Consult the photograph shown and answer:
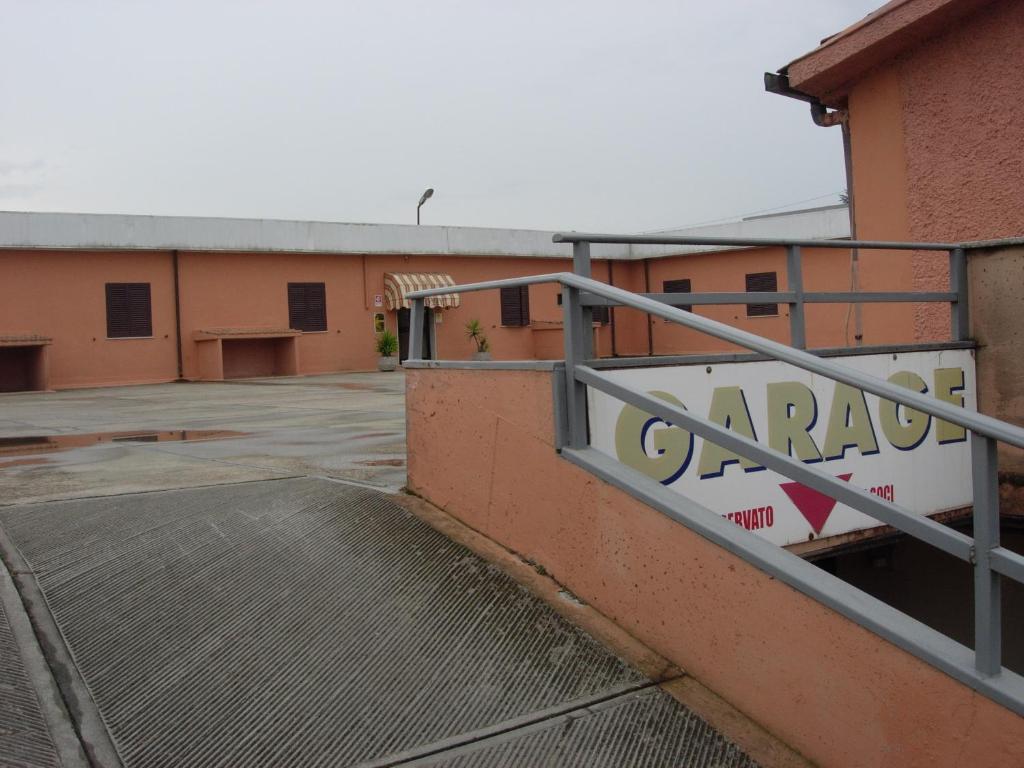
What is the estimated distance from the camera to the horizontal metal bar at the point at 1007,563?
7.88ft

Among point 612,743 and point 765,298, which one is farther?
point 765,298

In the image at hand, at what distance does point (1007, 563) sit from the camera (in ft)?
8.00

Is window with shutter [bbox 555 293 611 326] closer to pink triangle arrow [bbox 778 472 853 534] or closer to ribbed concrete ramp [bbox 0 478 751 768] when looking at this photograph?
pink triangle arrow [bbox 778 472 853 534]

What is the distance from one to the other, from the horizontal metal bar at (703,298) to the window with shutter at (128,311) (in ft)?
66.1

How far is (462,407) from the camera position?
4.64 metres

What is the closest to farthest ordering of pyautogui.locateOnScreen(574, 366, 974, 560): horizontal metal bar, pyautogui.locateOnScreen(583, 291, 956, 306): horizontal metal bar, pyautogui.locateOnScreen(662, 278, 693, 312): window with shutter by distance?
pyautogui.locateOnScreen(574, 366, 974, 560): horizontal metal bar → pyautogui.locateOnScreen(583, 291, 956, 306): horizontal metal bar → pyautogui.locateOnScreen(662, 278, 693, 312): window with shutter

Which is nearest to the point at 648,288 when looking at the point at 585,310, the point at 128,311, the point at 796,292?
the point at 128,311

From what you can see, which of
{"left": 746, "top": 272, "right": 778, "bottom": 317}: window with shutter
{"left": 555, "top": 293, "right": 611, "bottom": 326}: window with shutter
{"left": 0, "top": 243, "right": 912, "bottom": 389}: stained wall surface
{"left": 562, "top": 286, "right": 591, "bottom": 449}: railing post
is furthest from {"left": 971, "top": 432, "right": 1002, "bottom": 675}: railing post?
{"left": 555, "top": 293, "right": 611, "bottom": 326}: window with shutter

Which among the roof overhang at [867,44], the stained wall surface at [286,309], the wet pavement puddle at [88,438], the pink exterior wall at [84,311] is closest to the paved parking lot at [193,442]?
the wet pavement puddle at [88,438]

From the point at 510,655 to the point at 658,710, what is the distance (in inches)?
23.6

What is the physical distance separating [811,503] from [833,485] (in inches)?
98.1

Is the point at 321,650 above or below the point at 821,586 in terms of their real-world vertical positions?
below

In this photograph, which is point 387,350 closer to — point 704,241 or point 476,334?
point 476,334

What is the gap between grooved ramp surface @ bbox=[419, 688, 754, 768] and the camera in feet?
9.32
